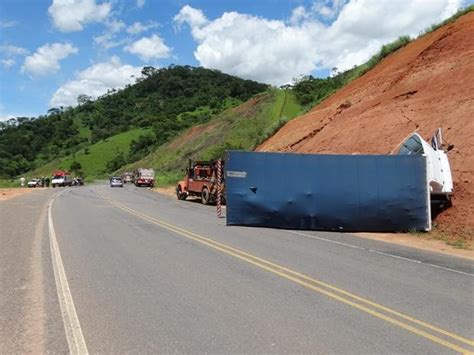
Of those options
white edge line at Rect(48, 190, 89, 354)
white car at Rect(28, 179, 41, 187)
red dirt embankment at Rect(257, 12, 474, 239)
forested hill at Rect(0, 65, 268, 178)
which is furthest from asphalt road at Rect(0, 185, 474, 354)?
forested hill at Rect(0, 65, 268, 178)

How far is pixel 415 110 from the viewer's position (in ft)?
84.3

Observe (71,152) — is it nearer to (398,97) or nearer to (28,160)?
(28,160)

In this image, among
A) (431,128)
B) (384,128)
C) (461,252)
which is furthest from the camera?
(384,128)

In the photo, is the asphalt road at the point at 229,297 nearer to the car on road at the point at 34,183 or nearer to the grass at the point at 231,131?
the grass at the point at 231,131

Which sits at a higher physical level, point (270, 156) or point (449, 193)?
point (270, 156)

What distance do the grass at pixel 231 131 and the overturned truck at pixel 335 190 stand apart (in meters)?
41.0

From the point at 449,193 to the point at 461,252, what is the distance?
16.8 feet

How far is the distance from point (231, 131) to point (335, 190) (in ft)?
191

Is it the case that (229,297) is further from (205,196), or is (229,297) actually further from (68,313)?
(205,196)

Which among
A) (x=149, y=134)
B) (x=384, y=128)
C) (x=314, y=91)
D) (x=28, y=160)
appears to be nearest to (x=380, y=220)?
(x=384, y=128)

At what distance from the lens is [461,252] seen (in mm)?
12906

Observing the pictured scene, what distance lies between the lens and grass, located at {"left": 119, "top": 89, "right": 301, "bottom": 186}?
6606 centimetres

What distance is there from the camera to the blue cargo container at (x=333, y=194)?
16.7 meters

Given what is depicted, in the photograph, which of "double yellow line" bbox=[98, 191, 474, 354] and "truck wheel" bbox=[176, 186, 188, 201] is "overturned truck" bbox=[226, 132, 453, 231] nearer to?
"double yellow line" bbox=[98, 191, 474, 354]
